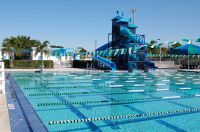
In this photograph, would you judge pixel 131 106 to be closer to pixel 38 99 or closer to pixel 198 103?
pixel 198 103

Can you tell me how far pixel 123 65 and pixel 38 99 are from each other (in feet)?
54.7

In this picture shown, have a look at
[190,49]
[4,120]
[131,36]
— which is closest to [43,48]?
[131,36]

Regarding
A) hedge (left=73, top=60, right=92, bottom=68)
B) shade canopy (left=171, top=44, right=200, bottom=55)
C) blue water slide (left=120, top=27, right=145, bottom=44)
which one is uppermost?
blue water slide (left=120, top=27, right=145, bottom=44)

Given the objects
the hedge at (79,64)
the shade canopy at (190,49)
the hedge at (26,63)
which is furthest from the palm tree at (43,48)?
the shade canopy at (190,49)

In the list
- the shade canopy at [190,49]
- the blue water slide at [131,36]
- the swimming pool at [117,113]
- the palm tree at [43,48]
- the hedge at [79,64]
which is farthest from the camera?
the palm tree at [43,48]

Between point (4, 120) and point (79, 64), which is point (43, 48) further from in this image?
point (4, 120)

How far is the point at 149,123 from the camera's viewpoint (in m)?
5.84

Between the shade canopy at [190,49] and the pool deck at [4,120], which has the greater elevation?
the shade canopy at [190,49]

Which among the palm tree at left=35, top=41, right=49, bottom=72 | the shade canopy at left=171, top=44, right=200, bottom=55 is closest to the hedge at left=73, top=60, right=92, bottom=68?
the palm tree at left=35, top=41, right=49, bottom=72

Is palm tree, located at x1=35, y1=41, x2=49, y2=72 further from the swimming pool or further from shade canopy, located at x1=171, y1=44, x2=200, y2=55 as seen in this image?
the swimming pool

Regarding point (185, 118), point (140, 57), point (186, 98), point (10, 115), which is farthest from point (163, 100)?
point (140, 57)

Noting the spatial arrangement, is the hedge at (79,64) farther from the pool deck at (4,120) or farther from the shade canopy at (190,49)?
the pool deck at (4,120)

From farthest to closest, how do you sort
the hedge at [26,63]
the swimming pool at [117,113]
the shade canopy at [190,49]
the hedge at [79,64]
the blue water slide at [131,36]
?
the hedge at [79,64] < the hedge at [26,63] < the shade canopy at [190,49] < the blue water slide at [131,36] < the swimming pool at [117,113]

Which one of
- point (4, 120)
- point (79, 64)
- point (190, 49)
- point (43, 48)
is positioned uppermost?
point (43, 48)
